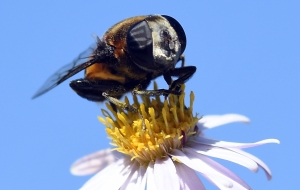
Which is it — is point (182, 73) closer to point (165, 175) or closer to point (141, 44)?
point (141, 44)

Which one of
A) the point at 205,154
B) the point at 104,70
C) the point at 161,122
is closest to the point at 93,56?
the point at 104,70

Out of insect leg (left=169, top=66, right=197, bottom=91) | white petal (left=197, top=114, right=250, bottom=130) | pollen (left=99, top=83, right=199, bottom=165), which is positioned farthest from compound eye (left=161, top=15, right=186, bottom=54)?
white petal (left=197, top=114, right=250, bottom=130)

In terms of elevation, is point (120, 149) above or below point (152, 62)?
below

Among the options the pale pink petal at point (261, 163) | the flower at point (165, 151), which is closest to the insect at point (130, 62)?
the flower at point (165, 151)

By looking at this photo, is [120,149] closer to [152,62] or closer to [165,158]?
[165,158]

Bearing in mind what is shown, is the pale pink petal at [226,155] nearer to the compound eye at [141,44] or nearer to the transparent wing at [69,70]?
the compound eye at [141,44]

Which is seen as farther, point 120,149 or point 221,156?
point 120,149
